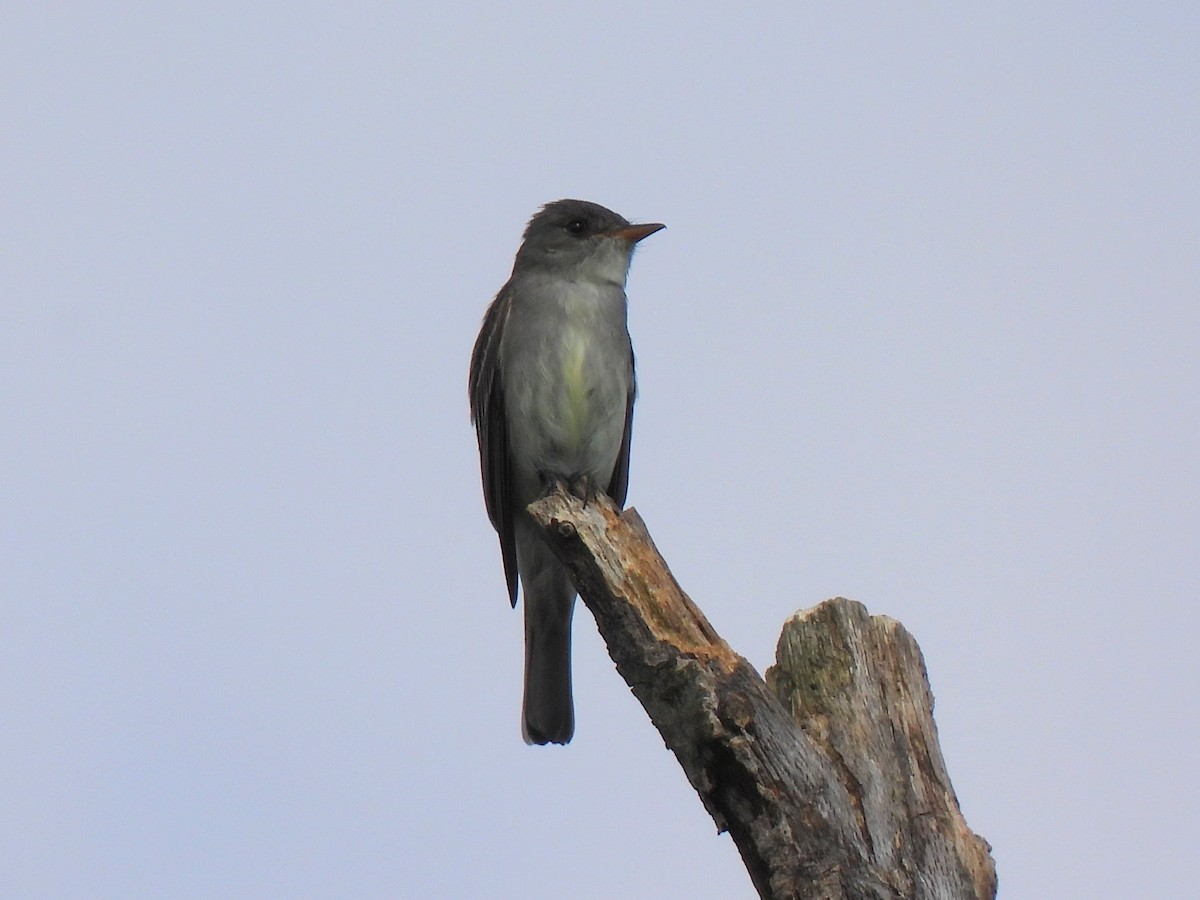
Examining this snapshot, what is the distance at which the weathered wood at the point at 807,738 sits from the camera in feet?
16.3

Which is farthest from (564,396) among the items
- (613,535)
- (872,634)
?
(872,634)

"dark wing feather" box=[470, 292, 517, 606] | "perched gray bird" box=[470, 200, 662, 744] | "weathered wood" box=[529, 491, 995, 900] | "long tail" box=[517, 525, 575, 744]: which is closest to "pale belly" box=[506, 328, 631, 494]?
"perched gray bird" box=[470, 200, 662, 744]

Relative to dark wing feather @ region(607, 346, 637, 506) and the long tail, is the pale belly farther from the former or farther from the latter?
the long tail

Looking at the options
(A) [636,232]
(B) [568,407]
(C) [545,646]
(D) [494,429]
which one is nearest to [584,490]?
(B) [568,407]

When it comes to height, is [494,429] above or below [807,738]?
above

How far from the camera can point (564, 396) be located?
337 inches

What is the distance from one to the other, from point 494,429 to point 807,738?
4139 mm

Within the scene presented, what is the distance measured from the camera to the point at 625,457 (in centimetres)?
940

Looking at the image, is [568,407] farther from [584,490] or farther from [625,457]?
[584,490]

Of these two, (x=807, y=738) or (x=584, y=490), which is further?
(x=584, y=490)

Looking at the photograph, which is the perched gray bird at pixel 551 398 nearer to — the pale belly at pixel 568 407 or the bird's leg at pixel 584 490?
the pale belly at pixel 568 407

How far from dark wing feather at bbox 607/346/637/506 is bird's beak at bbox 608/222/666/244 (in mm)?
696

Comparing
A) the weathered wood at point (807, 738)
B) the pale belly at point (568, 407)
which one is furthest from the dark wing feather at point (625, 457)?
the weathered wood at point (807, 738)

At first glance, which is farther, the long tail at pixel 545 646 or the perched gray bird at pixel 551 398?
the perched gray bird at pixel 551 398
